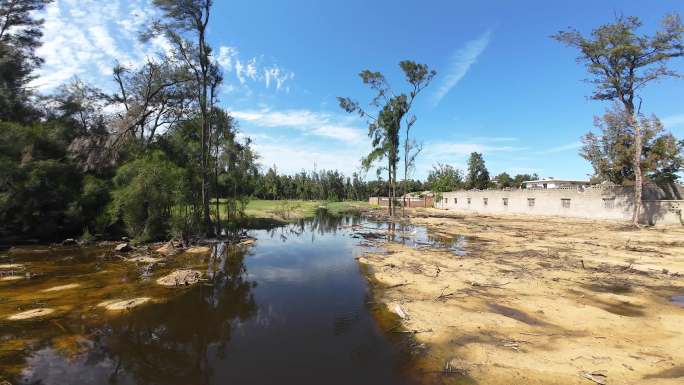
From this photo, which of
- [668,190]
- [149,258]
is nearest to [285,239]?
[149,258]

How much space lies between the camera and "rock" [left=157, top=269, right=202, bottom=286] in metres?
9.63

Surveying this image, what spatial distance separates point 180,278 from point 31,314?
3507 millimetres

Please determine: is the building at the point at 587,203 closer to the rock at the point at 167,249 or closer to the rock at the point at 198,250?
the rock at the point at 198,250

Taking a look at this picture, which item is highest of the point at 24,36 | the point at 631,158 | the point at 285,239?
the point at 24,36

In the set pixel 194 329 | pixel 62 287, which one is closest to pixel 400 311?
pixel 194 329

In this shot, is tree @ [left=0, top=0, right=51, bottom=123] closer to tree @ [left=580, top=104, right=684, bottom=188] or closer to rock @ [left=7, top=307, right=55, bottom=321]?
rock @ [left=7, top=307, right=55, bottom=321]

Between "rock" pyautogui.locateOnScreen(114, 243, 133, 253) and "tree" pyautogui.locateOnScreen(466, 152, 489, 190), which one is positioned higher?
"tree" pyautogui.locateOnScreen(466, 152, 489, 190)

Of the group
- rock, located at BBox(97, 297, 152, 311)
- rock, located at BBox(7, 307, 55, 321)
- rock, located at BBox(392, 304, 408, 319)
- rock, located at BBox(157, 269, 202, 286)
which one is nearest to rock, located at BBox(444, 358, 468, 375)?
rock, located at BBox(392, 304, 408, 319)

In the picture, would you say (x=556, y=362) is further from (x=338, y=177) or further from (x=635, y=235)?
(x=338, y=177)

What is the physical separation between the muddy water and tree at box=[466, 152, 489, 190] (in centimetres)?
6317

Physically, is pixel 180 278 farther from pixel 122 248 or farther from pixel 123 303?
pixel 122 248

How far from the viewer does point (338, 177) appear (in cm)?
8750

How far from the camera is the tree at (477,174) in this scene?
67375 millimetres

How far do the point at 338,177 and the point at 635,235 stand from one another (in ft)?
236
